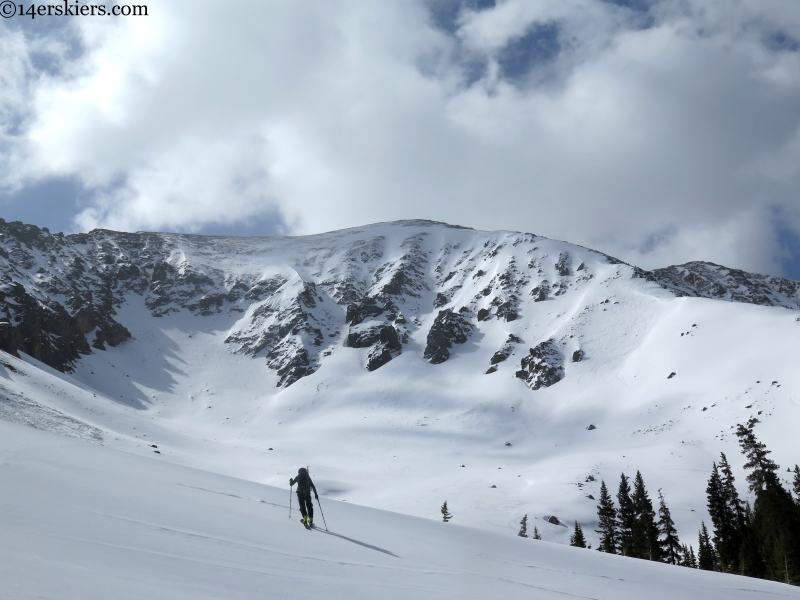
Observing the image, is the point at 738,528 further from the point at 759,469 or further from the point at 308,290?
the point at 308,290

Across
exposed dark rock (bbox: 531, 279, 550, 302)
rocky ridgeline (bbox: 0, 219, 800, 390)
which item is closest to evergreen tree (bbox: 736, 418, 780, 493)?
rocky ridgeline (bbox: 0, 219, 800, 390)

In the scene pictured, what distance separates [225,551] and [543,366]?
94649 millimetres

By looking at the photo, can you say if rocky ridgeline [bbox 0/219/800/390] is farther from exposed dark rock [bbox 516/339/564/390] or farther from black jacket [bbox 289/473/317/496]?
black jacket [bbox 289/473/317/496]

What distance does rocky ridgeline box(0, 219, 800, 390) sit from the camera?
107750 millimetres

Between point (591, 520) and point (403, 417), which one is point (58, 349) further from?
point (591, 520)

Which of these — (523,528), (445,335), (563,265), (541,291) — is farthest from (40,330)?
(563,265)

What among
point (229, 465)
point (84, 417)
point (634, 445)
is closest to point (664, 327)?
point (634, 445)

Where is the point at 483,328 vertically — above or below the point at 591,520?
above

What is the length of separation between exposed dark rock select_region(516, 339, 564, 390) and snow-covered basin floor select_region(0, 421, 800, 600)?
271 feet

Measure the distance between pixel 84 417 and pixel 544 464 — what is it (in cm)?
5356

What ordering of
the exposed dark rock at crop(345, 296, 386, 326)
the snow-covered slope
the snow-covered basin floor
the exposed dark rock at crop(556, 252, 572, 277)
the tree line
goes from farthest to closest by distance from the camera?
the exposed dark rock at crop(556, 252, 572, 277)
the exposed dark rock at crop(345, 296, 386, 326)
the snow-covered slope
the tree line
the snow-covered basin floor

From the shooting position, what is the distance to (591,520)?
4934 cm

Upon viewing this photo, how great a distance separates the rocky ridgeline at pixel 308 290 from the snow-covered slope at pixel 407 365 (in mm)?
648

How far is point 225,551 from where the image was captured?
7.19 meters
